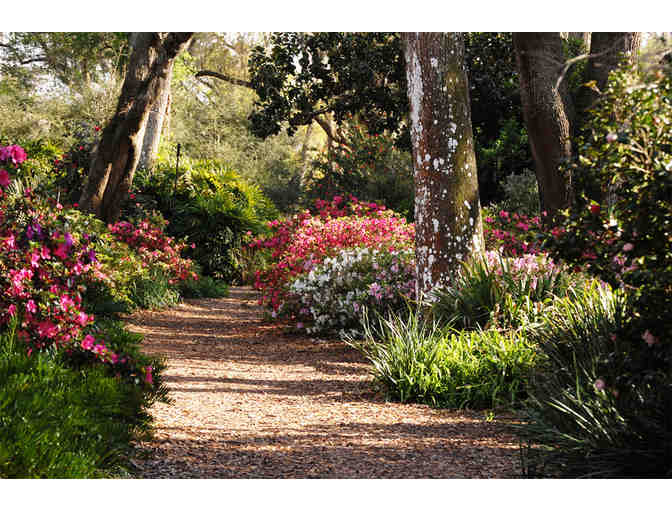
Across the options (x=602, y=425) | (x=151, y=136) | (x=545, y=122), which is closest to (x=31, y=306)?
(x=602, y=425)

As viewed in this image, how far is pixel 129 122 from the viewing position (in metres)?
10.2

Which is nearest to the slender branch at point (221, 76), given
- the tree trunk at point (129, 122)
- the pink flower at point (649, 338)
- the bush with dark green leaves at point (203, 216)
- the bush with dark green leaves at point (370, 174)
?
the bush with dark green leaves at point (370, 174)

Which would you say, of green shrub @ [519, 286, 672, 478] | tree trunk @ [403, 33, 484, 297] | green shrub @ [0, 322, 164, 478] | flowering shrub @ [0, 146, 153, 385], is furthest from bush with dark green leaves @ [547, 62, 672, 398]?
tree trunk @ [403, 33, 484, 297]

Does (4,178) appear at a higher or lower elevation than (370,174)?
lower

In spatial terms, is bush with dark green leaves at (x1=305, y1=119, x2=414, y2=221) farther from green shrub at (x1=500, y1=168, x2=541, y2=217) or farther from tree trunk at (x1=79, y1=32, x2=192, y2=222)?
tree trunk at (x1=79, y1=32, x2=192, y2=222)

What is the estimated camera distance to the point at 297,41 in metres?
12.4

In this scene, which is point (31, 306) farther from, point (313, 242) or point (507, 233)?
point (507, 233)

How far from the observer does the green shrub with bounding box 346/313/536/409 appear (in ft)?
16.7

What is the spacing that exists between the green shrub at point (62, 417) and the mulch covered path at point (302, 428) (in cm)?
23

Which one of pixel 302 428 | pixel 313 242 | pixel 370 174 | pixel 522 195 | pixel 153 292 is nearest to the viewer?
pixel 302 428

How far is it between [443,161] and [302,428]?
3.28 m
